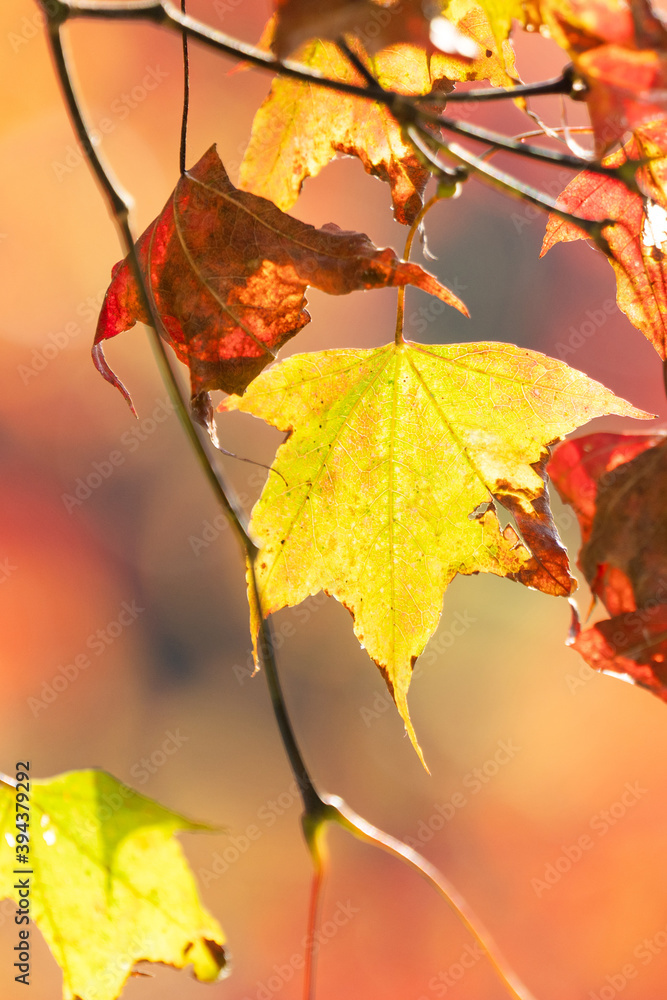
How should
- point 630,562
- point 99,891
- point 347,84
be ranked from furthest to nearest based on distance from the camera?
point 99,891 → point 630,562 → point 347,84

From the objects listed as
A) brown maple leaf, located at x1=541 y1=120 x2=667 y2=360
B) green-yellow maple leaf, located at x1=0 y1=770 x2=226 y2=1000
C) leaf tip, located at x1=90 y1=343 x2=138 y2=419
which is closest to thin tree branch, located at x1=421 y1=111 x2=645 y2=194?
brown maple leaf, located at x1=541 y1=120 x2=667 y2=360

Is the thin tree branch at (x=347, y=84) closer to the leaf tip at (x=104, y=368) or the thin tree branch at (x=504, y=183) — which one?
the thin tree branch at (x=504, y=183)

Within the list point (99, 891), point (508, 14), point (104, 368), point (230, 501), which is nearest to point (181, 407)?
point (230, 501)

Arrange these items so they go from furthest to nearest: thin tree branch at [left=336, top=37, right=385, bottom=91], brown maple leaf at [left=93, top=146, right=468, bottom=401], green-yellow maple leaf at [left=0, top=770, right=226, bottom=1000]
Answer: green-yellow maple leaf at [left=0, top=770, right=226, bottom=1000] → brown maple leaf at [left=93, top=146, right=468, bottom=401] → thin tree branch at [left=336, top=37, right=385, bottom=91]

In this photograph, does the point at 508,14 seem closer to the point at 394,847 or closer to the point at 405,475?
the point at 405,475

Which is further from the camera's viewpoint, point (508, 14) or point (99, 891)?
point (99, 891)

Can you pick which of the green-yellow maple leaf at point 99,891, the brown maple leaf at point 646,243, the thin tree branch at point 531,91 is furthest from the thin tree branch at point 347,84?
the green-yellow maple leaf at point 99,891

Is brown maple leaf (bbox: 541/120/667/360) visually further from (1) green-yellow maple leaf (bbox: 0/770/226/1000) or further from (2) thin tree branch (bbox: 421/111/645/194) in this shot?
(1) green-yellow maple leaf (bbox: 0/770/226/1000)
